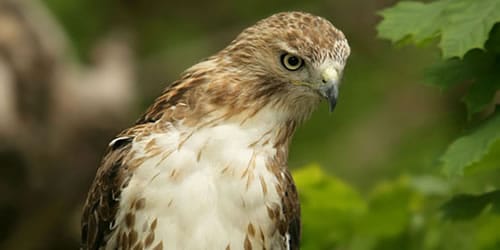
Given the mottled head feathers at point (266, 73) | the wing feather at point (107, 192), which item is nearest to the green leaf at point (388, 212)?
the mottled head feathers at point (266, 73)

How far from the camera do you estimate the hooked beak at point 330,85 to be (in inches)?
182

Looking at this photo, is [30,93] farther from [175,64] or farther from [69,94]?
[175,64]

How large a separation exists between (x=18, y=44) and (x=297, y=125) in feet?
22.2

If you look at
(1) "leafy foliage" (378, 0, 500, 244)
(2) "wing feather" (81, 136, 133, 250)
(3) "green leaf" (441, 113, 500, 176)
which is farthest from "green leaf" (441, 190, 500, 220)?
(2) "wing feather" (81, 136, 133, 250)

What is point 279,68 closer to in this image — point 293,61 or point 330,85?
point 293,61

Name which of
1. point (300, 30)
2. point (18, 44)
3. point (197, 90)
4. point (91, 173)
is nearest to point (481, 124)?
point (300, 30)

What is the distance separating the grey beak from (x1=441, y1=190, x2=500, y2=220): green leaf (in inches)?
31.2

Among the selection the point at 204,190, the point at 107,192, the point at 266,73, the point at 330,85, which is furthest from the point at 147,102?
the point at 330,85

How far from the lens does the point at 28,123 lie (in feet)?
37.6

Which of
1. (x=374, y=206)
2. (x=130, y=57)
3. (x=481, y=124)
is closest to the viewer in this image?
(x=481, y=124)

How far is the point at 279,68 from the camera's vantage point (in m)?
4.83

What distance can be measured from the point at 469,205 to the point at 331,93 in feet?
2.72

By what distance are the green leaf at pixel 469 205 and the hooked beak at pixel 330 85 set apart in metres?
0.79

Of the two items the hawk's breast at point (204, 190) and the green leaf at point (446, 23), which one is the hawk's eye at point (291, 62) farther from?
the green leaf at point (446, 23)
